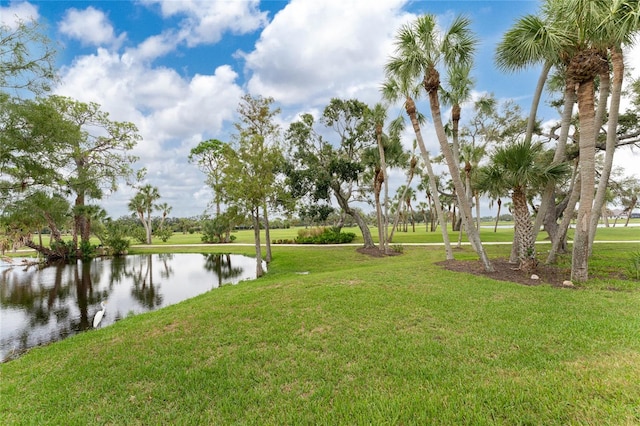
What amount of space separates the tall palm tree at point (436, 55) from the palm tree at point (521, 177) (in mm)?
1171

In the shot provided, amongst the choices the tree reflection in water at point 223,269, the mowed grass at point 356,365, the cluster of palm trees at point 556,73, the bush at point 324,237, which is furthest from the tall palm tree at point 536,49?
the bush at point 324,237

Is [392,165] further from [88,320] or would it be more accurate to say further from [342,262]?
[88,320]

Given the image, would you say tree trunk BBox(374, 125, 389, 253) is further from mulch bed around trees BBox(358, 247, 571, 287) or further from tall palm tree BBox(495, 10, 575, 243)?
tall palm tree BBox(495, 10, 575, 243)

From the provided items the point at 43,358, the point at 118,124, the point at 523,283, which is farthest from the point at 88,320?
the point at 118,124

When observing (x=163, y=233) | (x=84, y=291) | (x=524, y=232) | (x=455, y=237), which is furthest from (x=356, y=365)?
(x=163, y=233)

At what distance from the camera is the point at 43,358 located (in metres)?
5.36

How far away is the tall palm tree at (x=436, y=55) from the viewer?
9.58m

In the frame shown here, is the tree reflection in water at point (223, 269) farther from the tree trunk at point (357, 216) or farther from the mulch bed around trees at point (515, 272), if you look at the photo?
the mulch bed around trees at point (515, 272)

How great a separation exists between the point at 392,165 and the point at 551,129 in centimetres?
949

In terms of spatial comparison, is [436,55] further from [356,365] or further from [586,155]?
[356,365]

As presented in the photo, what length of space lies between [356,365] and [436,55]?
1064 centimetres

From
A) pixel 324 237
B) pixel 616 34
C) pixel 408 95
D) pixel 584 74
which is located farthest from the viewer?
pixel 324 237

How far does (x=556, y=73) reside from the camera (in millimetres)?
11805

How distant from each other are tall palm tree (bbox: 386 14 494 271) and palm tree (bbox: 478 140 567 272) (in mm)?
1171
